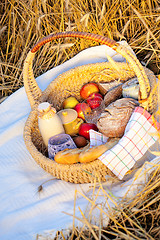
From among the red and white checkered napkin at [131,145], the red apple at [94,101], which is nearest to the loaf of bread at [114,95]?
the red apple at [94,101]

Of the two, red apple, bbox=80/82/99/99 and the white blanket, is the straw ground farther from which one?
the white blanket

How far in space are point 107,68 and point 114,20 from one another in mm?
530

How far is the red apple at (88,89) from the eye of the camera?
139 cm

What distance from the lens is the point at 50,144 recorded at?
1.11 m

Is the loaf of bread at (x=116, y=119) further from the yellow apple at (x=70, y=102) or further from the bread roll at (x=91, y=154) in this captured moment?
the yellow apple at (x=70, y=102)

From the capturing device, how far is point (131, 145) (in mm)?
996

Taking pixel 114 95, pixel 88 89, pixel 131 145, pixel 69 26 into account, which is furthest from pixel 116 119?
pixel 69 26

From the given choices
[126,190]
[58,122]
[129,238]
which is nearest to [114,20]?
[58,122]

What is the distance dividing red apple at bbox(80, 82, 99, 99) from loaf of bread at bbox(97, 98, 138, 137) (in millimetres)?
282

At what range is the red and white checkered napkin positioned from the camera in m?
0.97

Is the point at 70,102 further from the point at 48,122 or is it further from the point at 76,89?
the point at 48,122

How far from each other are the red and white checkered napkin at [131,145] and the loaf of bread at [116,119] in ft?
0.15

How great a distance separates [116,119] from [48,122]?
271 millimetres

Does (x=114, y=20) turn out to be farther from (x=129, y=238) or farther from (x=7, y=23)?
(x=129, y=238)
